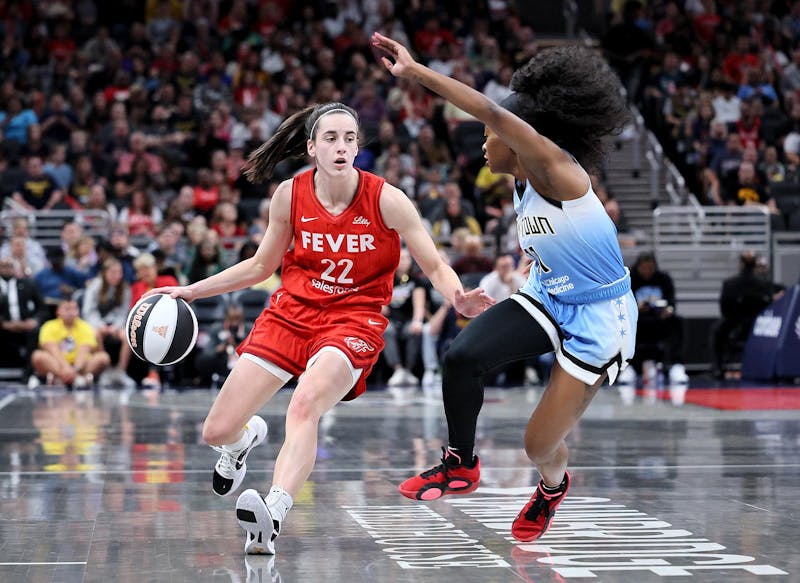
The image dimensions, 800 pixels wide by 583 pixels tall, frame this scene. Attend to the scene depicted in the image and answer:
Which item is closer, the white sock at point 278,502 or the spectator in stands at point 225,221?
the white sock at point 278,502

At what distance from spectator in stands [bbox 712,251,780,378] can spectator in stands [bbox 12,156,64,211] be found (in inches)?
309

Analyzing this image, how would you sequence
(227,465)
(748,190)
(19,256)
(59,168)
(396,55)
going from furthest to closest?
(748,190), (59,168), (19,256), (227,465), (396,55)

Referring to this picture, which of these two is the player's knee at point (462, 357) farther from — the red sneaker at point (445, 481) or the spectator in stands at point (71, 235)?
the spectator in stands at point (71, 235)

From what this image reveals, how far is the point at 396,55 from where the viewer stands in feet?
15.3

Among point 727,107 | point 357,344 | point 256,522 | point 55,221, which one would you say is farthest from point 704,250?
point 256,522

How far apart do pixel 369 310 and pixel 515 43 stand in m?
15.4

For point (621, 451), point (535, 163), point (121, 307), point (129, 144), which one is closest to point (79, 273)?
point (121, 307)

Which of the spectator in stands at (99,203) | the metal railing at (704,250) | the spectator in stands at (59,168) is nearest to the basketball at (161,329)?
the spectator in stands at (99,203)

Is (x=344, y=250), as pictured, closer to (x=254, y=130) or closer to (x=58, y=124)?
(x=254, y=130)

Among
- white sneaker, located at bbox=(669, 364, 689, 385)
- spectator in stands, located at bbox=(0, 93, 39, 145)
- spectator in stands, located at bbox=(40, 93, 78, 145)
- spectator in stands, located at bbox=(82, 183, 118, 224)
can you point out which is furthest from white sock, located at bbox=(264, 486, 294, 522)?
spectator in stands, located at bbox=(0, 93, 39, 145)

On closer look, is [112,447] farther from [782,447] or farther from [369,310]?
[782,447]

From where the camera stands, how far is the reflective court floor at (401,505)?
494 cm

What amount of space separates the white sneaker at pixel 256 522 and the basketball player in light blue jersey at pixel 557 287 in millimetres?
523

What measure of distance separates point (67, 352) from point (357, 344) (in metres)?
9.31
